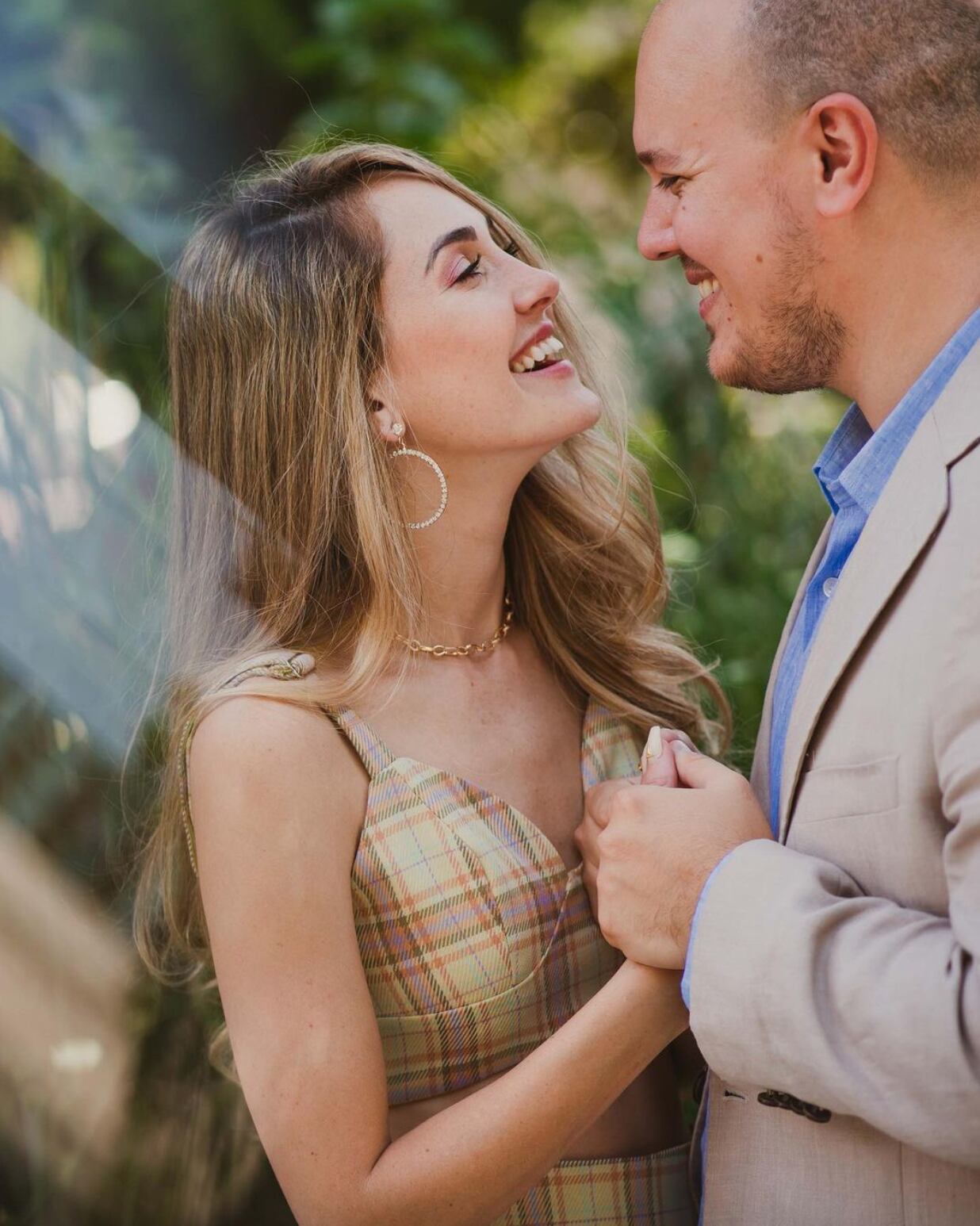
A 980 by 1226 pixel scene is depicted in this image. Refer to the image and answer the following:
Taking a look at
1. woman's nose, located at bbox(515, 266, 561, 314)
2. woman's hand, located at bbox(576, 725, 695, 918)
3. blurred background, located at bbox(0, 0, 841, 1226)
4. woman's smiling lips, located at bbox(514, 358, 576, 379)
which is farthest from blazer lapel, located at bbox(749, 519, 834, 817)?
blurred background, located at bbox(0, 0, 841, 1226)

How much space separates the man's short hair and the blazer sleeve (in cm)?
60

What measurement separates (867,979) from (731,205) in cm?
98

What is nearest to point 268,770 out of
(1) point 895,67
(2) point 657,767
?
(2) point 657,767

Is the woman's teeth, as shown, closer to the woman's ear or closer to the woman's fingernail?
the woman's ear

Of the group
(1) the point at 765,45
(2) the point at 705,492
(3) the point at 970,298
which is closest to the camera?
(3) the point at 970,298

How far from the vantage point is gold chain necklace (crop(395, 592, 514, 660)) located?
1994 mm

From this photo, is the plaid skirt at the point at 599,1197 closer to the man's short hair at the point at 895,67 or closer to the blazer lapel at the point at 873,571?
the blazer lapel at the point at 873,571

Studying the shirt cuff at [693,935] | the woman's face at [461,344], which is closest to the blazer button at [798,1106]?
the shirt cuff at [693,935]

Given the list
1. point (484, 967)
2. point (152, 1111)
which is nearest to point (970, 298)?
point (484, 967)

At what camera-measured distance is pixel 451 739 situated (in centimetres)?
192

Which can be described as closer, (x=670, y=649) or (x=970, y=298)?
(x=970, y=298)

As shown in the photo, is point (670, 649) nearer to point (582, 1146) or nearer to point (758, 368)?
point (758, 368)

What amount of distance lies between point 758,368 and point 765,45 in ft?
1.33

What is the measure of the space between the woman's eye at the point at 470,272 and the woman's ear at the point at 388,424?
0.22 meters
